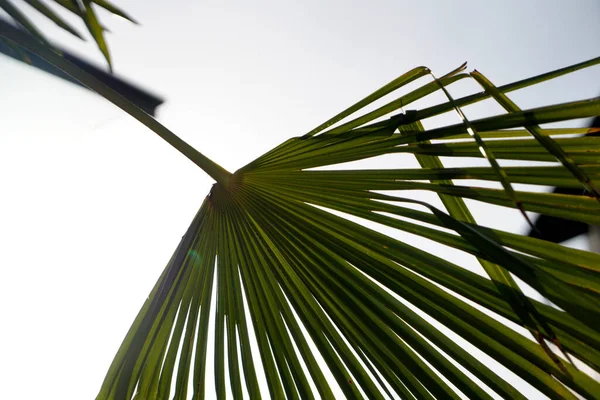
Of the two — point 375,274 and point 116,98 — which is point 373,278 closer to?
point 375,274

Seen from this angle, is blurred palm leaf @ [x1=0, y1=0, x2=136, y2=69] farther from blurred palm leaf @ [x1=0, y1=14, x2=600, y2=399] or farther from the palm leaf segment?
the palm leaf segment

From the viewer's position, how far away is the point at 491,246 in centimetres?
57

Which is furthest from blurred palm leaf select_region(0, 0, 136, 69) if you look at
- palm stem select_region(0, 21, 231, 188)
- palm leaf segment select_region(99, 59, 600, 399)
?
palm leaf segment select_region(99, 59, 600, 399)

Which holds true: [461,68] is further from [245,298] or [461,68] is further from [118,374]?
[118,374]

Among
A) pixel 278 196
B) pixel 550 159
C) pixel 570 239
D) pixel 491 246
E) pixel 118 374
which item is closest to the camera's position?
pixel 491 246

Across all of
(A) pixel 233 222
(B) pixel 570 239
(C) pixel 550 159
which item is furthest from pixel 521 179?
(B) pixel 570 239

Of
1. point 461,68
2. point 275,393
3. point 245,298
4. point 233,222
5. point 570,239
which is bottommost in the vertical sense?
point 275,393

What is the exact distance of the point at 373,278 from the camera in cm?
88

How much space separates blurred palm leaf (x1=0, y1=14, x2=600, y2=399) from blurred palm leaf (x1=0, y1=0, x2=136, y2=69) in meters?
0.05

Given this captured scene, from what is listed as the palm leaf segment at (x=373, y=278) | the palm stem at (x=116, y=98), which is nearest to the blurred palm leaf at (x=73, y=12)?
the palm stem at (x=116, y=98)

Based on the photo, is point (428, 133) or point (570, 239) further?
point (570, 239)

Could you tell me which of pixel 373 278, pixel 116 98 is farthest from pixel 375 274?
pixel 116 98

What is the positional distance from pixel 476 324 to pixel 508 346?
0.19ft

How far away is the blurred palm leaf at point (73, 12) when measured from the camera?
0.73m
